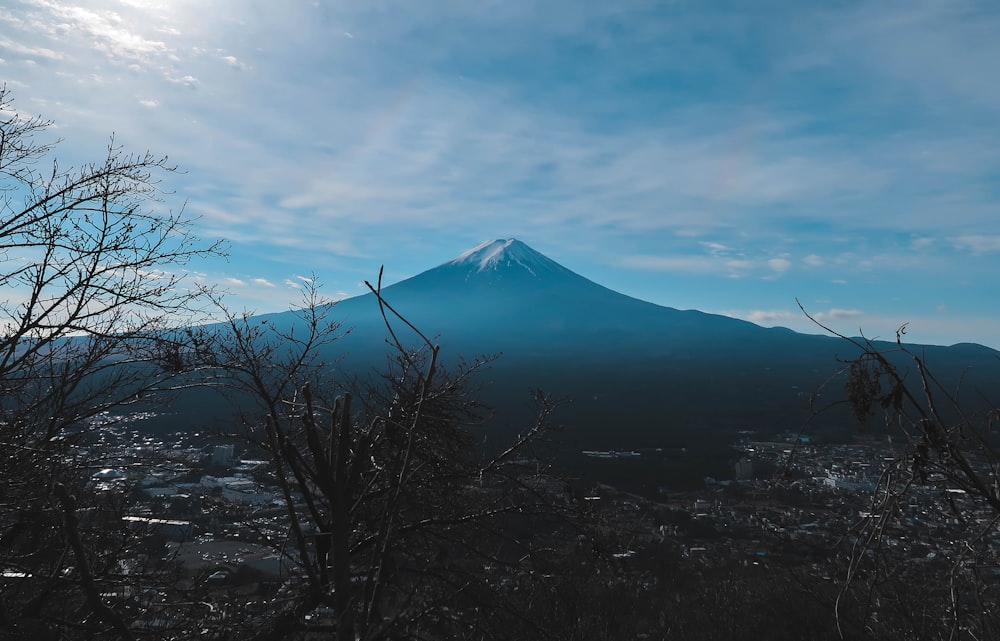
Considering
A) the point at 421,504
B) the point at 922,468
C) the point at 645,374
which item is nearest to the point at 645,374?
the point at 645,374

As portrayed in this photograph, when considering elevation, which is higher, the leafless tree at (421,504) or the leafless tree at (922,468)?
the leafless tree at (922,468)

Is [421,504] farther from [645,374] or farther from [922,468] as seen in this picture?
[645,374]

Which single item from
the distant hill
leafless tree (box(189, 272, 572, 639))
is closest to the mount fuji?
the distant hill

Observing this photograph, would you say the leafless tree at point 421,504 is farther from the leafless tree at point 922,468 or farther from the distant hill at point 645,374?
the leafless tree at point 922,468

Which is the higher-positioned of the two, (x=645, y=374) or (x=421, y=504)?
(x=421, y=504)

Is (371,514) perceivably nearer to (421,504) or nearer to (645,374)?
(421,504)

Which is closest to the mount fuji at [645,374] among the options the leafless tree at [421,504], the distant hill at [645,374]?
the distant hill at [645,374]

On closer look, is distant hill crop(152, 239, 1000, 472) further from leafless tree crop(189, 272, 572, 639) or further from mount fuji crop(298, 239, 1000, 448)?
leafless tree crop(189, 272, 572, 639)

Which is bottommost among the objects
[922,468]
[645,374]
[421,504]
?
[645,374]

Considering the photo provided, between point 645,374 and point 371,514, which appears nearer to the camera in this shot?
point 371,514

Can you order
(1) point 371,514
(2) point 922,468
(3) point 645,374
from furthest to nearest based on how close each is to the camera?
1. (3) point 645,374
2. (1) point 371,514
3. (2) point 922,468

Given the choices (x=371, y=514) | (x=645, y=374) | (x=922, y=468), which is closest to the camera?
(x=922, y=468)
